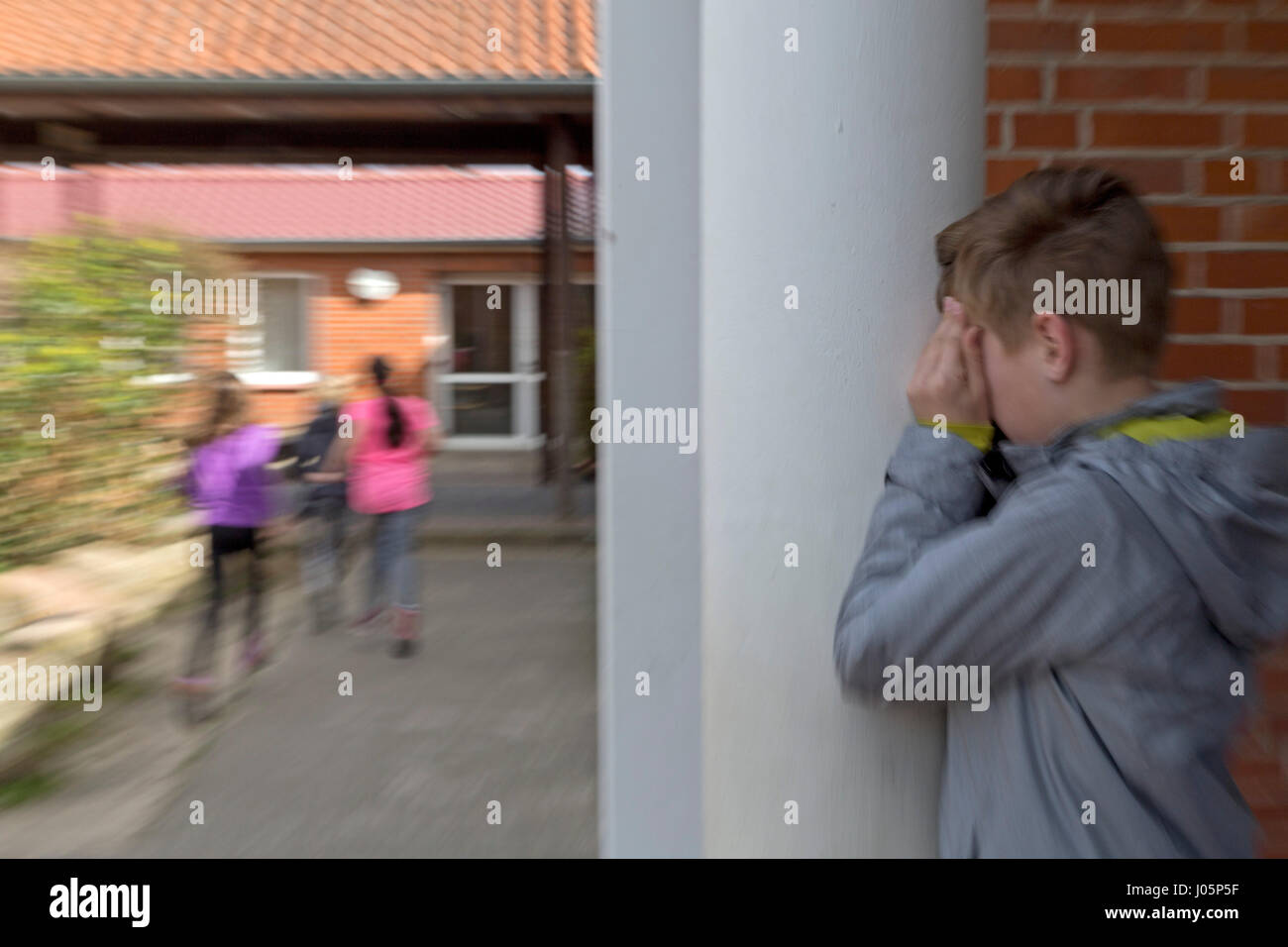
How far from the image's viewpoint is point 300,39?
1119cm

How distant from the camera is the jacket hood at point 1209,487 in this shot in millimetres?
1033

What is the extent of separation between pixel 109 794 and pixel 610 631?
399 centimetres

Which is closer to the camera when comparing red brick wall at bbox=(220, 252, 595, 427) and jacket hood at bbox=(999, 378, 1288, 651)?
jacket hood at bbox=(999, 378, 1288, 651)

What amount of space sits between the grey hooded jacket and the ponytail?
578 centimetres

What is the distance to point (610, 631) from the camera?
1.50 meters

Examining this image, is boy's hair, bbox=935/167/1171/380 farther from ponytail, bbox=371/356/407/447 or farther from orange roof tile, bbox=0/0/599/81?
orange roof tile, bbox=0/0/599/81

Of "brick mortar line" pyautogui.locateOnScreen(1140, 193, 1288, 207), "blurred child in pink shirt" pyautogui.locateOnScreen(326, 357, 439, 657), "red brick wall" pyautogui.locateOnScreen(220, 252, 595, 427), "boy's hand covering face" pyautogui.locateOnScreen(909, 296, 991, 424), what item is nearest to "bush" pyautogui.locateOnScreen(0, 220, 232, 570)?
"blurred child in pink shirt" pyautogui.locateOnScreen(326, 357, 439, 657)

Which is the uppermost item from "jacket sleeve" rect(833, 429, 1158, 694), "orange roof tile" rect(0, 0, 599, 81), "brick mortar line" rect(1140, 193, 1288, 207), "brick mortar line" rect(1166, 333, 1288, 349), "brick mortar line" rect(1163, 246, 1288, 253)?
"orange roof tile" rect(0, 0, 599, 81)

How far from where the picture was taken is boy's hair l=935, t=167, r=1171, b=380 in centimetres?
108

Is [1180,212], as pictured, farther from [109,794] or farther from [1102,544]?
[109,794]

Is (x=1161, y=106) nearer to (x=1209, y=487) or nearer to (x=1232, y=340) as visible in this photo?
(x=1232, y=340)

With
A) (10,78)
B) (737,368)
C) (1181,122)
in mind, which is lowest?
(737,368)
